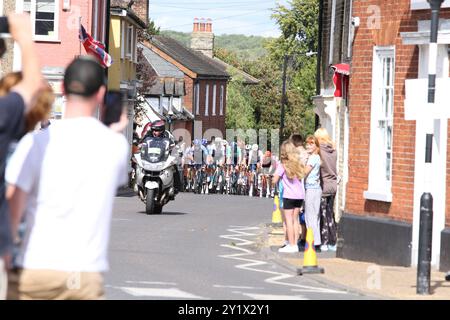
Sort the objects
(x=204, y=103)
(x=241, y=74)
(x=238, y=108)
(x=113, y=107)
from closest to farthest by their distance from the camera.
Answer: (x=113, y=107), (x=204, y=103), (x=238, y=108), (x=241, y=74)

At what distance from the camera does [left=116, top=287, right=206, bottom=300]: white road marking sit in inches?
484

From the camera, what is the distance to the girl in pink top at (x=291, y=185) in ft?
61.3

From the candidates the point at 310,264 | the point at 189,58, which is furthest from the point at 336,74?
the point at 189,58

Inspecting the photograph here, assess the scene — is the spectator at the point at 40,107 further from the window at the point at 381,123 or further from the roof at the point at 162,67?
the roof at the point at 162,67

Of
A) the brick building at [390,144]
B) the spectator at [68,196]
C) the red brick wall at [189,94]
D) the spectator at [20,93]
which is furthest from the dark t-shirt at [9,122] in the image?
the red brick wall at [189,94]

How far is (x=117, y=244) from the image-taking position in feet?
63.0

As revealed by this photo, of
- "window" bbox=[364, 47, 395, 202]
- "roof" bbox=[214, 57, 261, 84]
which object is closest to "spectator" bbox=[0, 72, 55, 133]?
"window" bbox=[364, 47, 395, 202]

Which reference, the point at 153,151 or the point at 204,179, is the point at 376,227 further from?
the point at 204,179

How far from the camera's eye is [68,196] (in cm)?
611

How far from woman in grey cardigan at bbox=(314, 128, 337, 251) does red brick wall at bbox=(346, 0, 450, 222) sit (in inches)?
40.1

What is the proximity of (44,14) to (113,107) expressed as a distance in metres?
33.2

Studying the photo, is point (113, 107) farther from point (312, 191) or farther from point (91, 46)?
point (91, 46)

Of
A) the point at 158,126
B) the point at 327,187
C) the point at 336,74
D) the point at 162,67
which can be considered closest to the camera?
the point at 327,187
